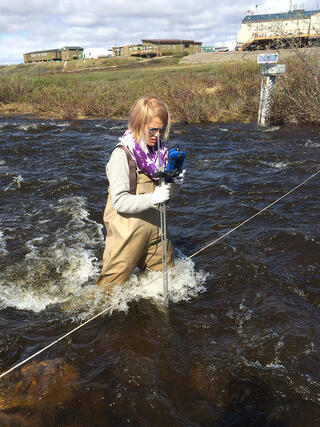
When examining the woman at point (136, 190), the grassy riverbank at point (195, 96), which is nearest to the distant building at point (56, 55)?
the grassy riverbank at point (195, 96)

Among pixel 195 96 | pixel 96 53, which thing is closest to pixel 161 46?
pixel 96 53

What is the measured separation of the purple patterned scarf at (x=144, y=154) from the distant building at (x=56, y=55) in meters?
101

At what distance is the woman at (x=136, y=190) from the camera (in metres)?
3.22

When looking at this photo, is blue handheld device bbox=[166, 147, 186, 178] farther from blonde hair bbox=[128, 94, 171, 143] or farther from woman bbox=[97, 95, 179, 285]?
blonde hair bbox=[128, 94, 171, 143]

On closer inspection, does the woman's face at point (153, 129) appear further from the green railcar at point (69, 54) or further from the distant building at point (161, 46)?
the green railcar at point (69, 54)

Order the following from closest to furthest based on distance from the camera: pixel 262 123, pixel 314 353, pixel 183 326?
pixel 314 353 < pixel 183 326 < pixel 262 123

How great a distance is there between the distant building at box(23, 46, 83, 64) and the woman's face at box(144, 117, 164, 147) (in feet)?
330

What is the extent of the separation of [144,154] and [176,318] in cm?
197

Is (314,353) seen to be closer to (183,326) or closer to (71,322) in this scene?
(183,326)

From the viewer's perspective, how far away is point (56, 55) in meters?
94.6

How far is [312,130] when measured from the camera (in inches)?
547

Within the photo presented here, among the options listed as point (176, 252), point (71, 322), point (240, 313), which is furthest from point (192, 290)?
point (71, 322)

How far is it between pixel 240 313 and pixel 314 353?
35.9 inches

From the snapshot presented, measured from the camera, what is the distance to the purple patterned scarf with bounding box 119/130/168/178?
10.9 ft
